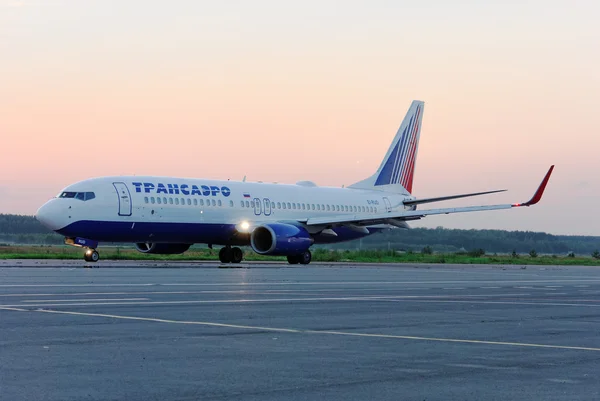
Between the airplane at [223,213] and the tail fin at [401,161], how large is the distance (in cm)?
36

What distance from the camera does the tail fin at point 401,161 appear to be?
55.2 m

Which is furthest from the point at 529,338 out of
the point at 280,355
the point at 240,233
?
the point at 240,233

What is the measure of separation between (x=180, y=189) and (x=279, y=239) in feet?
15.1

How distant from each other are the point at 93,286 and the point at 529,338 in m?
11.2

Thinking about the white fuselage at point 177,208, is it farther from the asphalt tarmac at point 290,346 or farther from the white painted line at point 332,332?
the white painted line at point 332,332

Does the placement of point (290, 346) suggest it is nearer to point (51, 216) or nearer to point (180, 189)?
point (51, 216)

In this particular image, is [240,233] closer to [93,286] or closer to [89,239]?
[89,239]

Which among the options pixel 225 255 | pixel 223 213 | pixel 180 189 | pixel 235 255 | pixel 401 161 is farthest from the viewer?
pixel 401 161

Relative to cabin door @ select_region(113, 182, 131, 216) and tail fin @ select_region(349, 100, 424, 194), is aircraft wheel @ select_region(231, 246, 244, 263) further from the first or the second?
tail fin @ select_region(349, 100, 424, 194)

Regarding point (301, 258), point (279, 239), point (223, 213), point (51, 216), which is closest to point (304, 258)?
point (301, 258)

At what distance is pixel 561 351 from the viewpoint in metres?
10.4

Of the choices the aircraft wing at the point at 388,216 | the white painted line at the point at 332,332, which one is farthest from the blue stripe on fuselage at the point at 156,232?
the white painted line at the point at 332,332

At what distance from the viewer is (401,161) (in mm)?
56344

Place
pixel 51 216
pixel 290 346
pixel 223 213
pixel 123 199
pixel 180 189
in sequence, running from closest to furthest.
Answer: pixel 290 346, pixel 51 216, pixel 123 199, pixel 180 189, pixel 223 213
